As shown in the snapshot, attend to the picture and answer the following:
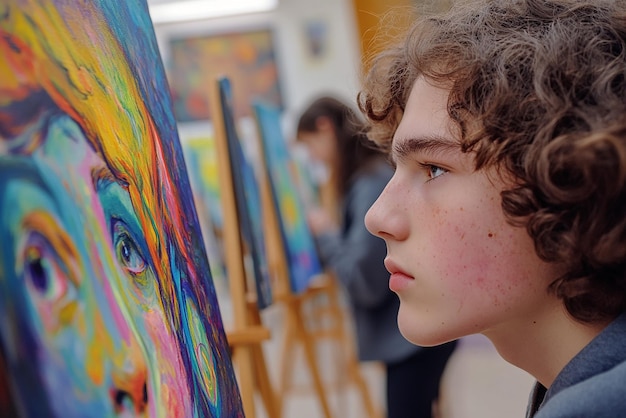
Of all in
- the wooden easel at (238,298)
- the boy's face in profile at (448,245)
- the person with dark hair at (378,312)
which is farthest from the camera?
the person with dark hair at (378,312)

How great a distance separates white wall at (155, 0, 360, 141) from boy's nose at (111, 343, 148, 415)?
5458mm

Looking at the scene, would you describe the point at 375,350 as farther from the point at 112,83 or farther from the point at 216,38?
the point at 216,38

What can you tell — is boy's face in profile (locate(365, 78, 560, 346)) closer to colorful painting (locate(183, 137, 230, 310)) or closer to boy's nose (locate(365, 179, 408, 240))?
boy's nose (locate(365, 179, 408, 240))

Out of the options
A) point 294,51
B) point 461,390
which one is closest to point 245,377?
point 461,390

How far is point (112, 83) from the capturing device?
0.67m

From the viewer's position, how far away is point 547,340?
30.2 inches

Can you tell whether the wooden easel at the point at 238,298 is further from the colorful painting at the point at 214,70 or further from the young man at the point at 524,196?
the colorful painting at the point at 214,70

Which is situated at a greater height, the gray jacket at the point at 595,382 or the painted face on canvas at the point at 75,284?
the painted face on canvas at the point at 75,284

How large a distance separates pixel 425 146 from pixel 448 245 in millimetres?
122

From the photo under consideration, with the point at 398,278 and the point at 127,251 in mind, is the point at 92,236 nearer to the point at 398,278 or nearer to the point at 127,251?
the point at 127,251

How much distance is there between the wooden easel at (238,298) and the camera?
4.15ft

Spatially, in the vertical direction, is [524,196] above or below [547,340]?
above

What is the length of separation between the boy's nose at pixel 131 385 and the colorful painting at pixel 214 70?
550cm

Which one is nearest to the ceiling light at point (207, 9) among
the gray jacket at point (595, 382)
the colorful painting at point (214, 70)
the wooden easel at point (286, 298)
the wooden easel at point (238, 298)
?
the colorful painting at point (214, 70)
